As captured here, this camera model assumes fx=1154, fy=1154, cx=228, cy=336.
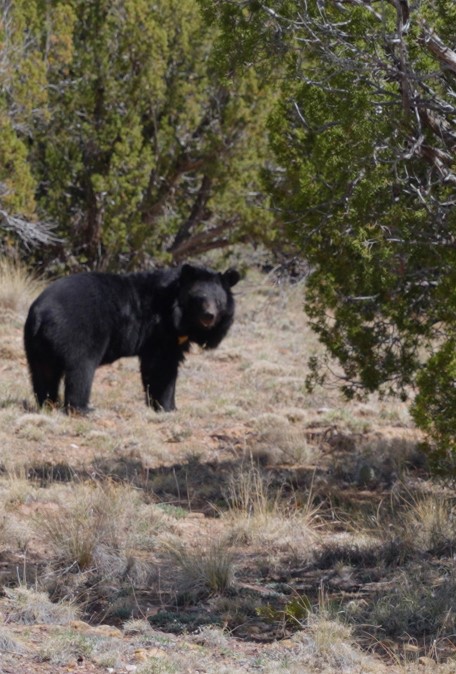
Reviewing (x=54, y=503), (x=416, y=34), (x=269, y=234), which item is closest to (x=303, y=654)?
(x=54, y=503)

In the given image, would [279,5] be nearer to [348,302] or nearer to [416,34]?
[416,34]

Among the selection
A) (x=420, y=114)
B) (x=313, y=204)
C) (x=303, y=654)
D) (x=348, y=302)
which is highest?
(x=420, y=114)

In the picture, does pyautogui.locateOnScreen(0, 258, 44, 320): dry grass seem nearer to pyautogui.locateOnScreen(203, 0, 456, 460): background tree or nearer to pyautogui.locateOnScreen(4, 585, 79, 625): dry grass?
pyautogui.locateOnScreen(203, 0, 456, 460): background tree

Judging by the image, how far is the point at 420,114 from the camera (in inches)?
302

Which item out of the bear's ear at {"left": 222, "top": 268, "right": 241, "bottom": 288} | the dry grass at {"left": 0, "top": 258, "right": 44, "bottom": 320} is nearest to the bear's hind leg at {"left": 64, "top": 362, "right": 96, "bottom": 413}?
the bear's ear at {"left": 222, "top": 268, "right": 241, "bottom": 288}

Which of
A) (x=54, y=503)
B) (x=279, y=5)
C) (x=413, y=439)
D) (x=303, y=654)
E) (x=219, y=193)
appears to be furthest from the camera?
(x=219, y=193)

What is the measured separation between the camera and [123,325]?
467 inches

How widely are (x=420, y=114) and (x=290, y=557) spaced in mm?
3054

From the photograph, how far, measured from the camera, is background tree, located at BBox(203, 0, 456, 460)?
678 centimetres

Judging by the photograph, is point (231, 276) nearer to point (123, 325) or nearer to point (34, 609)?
point (123, 325)

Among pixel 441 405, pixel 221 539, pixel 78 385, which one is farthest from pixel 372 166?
pixel 78 385

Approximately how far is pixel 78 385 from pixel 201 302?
1745 millimetres

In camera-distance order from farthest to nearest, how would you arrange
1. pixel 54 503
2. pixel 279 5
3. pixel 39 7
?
pixel 39 7 → pixel 54 503 → pixel 279 5

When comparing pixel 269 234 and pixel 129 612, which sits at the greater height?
pixel 269 234
